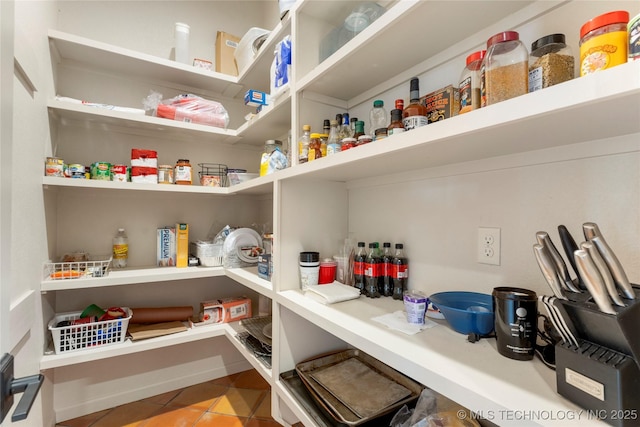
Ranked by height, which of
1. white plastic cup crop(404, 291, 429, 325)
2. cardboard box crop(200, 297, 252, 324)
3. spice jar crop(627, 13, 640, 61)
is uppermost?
spice jar crop(627, 13, 640, 61)

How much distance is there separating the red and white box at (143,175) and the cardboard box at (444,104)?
1460mm

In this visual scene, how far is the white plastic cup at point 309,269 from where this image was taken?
3.65ft

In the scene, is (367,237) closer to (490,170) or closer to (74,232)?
(490,170)

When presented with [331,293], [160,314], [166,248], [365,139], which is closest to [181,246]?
[166,248]

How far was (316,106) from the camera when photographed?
120 centimetres

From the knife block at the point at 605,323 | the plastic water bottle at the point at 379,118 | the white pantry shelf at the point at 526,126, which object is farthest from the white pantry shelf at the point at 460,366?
the plastic water bottle at the point at 379,118

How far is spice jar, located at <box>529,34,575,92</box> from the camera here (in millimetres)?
541

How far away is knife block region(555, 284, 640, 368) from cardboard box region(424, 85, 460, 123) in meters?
0.54

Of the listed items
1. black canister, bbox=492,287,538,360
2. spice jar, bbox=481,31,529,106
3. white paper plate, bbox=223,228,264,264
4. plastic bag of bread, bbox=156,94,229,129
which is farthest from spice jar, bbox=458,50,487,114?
plastic bag of bread, bbox=156,94,229,129

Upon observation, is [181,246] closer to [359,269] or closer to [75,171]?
[75,171]

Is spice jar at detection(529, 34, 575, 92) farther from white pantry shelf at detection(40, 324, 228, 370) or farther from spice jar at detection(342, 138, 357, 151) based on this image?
white pantry shelf at detection(40, 324, 228, 370)

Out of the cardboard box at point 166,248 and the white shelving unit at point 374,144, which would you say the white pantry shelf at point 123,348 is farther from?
the cardboard box at point 166,248

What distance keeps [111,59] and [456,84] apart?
5.78 ft

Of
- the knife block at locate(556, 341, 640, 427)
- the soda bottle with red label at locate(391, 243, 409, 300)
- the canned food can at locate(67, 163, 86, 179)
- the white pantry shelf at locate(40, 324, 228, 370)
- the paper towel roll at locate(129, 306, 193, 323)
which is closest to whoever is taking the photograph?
the knife block at locate(556, 341, 640, 427)
